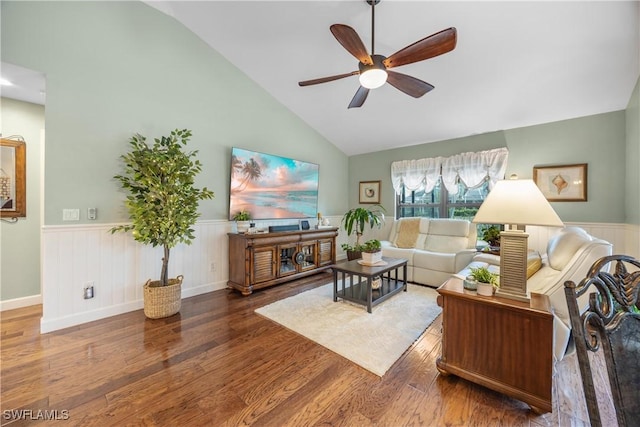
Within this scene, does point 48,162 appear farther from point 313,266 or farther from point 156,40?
point 313,266

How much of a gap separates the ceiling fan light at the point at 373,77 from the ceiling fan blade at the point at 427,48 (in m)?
0.10

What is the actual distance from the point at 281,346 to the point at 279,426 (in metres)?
0.78

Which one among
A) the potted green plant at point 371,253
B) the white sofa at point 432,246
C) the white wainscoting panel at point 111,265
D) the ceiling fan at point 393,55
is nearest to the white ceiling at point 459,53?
the ceiling fan at point 393,55

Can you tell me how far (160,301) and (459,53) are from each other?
417 centimetres

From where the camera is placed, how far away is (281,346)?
2.17 metres

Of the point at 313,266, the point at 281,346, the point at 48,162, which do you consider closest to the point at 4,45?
the point at 48,162

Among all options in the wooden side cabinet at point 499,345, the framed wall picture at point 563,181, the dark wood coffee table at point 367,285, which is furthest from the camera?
the framed wall picture at point 563,181

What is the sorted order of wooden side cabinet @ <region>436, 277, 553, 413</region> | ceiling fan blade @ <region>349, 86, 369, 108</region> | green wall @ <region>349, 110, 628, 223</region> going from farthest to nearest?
green wall @ <region>349, 110, 628, 223</region>
ceiling fan blade @ <region>349, 86, 369, 108</region>
wooden side cabinet @ <region>436, 277, 553, 413</region>

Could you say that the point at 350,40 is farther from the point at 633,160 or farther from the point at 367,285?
the point at 633,160

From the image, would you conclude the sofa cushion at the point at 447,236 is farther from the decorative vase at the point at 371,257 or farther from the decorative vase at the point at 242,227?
the decorative vase at the point at 242,227

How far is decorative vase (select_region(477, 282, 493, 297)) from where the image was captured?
168 centimetres

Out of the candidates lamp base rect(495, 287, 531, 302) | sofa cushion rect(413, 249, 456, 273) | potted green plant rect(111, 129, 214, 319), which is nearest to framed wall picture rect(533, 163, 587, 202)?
sofa cushion rect(413, 249, 456, 273)

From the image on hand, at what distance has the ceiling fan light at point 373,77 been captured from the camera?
2135mm

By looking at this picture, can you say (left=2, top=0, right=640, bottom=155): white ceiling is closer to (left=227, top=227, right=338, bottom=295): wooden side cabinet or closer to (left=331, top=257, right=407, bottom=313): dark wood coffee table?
(left=227, top=227, right=338, bottom=295): wooden side cabinet
